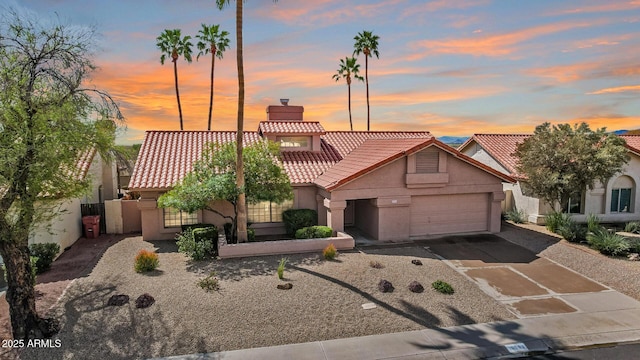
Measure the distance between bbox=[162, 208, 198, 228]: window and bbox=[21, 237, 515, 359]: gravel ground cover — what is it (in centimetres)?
422

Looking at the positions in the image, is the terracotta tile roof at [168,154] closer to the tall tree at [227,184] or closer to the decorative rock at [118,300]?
the tall tree at [227,184]

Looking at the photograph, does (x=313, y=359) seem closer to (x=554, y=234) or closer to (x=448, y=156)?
(x=448, y=156)

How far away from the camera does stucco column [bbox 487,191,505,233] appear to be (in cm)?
2104

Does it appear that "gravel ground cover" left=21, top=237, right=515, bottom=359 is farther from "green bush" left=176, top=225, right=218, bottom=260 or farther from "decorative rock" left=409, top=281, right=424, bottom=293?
"green bush" left=176, top=225, right=218, bottom=260

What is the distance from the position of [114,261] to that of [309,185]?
10.0 meters

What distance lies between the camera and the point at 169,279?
14.2 meters

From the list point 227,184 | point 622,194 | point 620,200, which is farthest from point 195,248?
point 622,194

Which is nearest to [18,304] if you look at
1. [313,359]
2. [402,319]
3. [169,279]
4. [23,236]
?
[23,236]

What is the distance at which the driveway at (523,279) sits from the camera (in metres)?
12.5

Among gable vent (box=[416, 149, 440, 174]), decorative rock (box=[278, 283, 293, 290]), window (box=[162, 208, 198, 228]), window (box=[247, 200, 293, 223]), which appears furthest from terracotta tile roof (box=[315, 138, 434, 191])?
window (box=[162, 208, 198, 228])

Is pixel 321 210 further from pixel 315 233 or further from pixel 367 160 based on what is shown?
pixel 367 160

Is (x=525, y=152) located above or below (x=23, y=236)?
above

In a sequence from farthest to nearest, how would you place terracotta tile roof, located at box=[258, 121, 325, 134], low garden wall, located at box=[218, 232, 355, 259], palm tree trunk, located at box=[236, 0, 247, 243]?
terracotta tile roof, located at box=[258, 121, 325, 134] → low garden wall, located at box=[218, 232, 355, 259] → palm tree trunk, located at box=[236, 0, 247, 243]

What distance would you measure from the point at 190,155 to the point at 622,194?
88.1 feet
